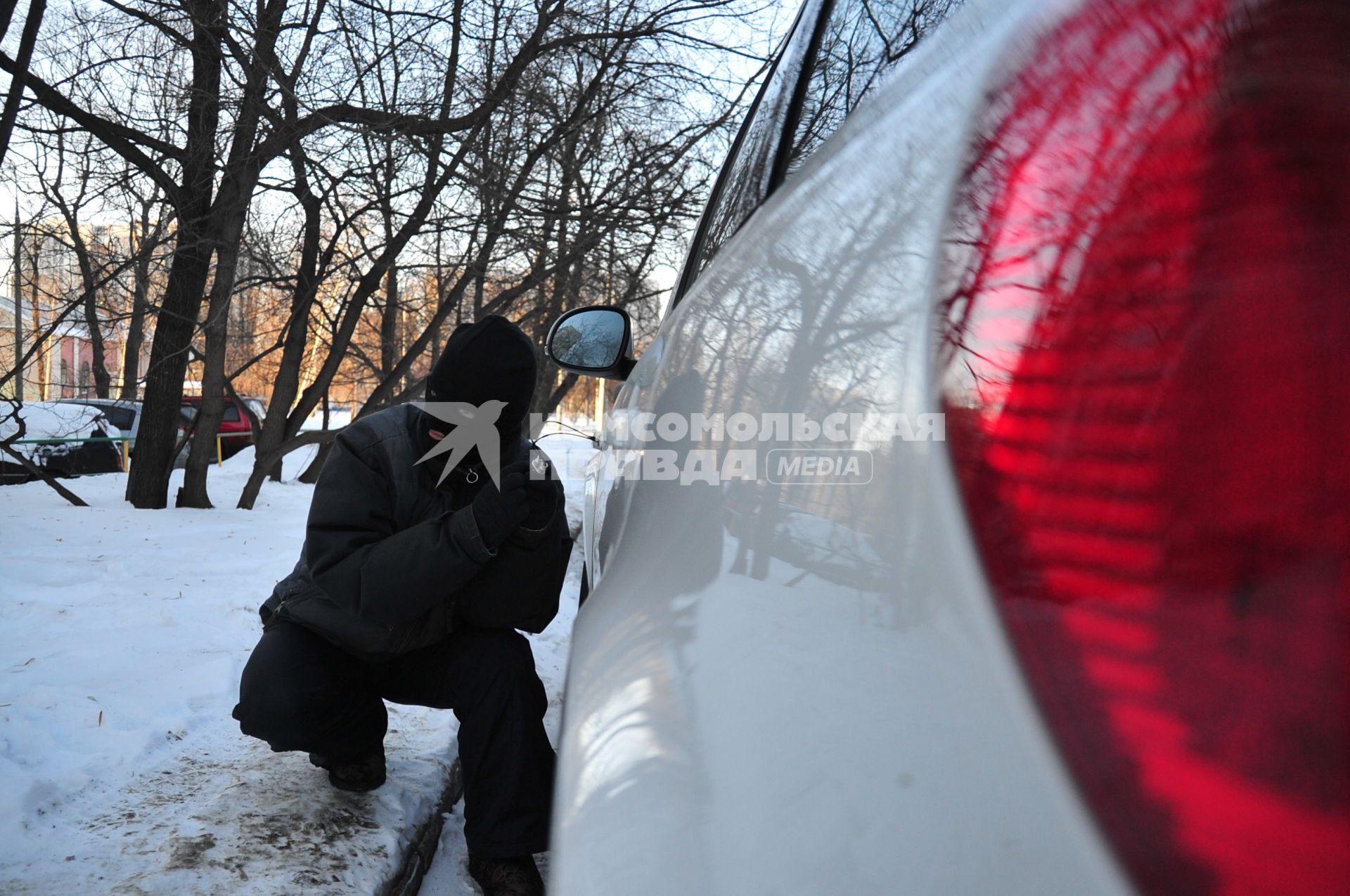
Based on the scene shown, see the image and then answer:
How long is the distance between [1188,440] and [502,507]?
1.54 m

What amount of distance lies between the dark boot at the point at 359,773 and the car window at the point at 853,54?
166 cm

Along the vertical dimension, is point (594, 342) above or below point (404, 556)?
above

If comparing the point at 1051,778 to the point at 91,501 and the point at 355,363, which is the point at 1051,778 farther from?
the point at 355,363

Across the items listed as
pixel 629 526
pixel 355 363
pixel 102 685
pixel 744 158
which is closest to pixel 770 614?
pixel 629 526

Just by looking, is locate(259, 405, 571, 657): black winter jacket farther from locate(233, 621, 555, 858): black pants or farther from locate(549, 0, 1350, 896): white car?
locate(549, 0, 1350, 896): white car

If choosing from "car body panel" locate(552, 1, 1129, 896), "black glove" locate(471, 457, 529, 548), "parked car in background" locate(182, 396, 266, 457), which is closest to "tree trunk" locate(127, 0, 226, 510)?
"black glove" locate(471, 457, 529, 548)

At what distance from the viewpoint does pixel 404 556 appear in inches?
71.7

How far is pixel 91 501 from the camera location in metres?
8.37

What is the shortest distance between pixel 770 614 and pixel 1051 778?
0.86 ft

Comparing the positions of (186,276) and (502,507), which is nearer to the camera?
(502,507)

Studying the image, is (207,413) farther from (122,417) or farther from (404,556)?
(122,417)

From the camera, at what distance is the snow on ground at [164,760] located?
1818mm

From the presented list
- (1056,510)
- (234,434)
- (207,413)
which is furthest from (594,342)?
(234,434)

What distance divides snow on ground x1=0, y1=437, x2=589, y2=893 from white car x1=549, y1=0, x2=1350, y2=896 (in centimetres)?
143
